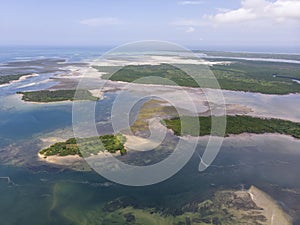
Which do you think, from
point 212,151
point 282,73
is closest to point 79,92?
point 212,151

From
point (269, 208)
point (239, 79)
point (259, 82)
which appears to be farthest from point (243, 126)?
point (239, 79)

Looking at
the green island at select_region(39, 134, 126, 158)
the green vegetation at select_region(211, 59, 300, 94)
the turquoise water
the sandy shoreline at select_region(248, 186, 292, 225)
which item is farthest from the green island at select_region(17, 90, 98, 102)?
the sandy shoreline at select_region(248, 186, 292, 225)

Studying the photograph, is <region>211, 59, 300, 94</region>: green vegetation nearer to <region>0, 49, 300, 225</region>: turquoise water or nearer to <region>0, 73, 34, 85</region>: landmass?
<region>0, 49, 300, 225</region>: turquoise water

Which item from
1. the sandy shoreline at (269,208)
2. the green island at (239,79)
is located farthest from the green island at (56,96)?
the sandy shoreline at (269,208)

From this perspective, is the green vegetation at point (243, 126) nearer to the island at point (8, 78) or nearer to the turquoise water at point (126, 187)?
the turquoise water at point (126, 187)

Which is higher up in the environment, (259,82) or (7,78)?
(259,82)

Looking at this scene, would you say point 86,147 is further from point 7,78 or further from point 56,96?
point 7,78
